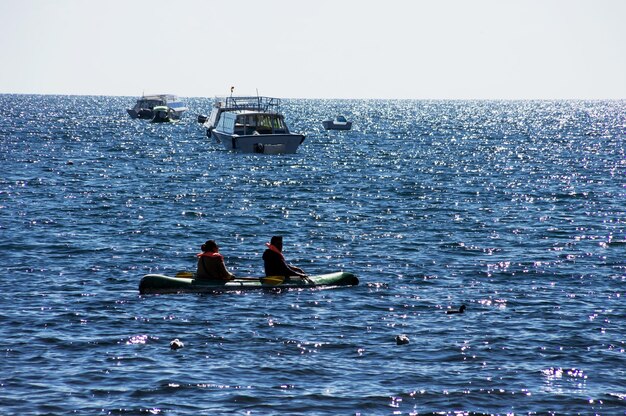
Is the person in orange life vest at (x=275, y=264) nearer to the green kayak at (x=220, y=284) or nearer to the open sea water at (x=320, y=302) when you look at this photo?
the green kayak at (x=220, y=284)

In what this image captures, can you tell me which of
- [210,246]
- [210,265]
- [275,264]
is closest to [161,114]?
[275,264]

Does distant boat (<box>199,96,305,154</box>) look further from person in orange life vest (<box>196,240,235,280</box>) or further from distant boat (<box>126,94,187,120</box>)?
distant boat (<box>126,94,187,120</box>)

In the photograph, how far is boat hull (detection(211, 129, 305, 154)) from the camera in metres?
70.1

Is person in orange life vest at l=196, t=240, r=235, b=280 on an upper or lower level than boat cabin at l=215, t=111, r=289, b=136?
lower

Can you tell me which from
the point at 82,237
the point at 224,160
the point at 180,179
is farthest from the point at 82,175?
the point at 82,237

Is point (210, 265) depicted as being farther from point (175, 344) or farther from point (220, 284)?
point (175, 344)

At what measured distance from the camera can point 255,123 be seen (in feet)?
233

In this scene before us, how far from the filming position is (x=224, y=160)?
236ft

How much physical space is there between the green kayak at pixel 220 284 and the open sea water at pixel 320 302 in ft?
0.92

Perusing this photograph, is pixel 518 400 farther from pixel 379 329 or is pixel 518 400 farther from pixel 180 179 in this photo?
pixel 180 179

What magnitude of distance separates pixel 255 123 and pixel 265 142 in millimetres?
1725

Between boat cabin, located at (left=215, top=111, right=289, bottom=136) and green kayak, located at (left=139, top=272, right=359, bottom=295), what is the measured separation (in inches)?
1791

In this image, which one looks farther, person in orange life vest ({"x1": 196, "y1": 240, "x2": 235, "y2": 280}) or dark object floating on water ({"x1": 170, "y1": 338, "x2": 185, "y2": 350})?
person in orange life vest ({"x1": 196, "y1": 240, "x2": 235, "y2": 280})

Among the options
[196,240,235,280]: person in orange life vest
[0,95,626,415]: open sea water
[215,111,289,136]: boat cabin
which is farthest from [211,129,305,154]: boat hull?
[196,240,235,280]: person in orange life vest
